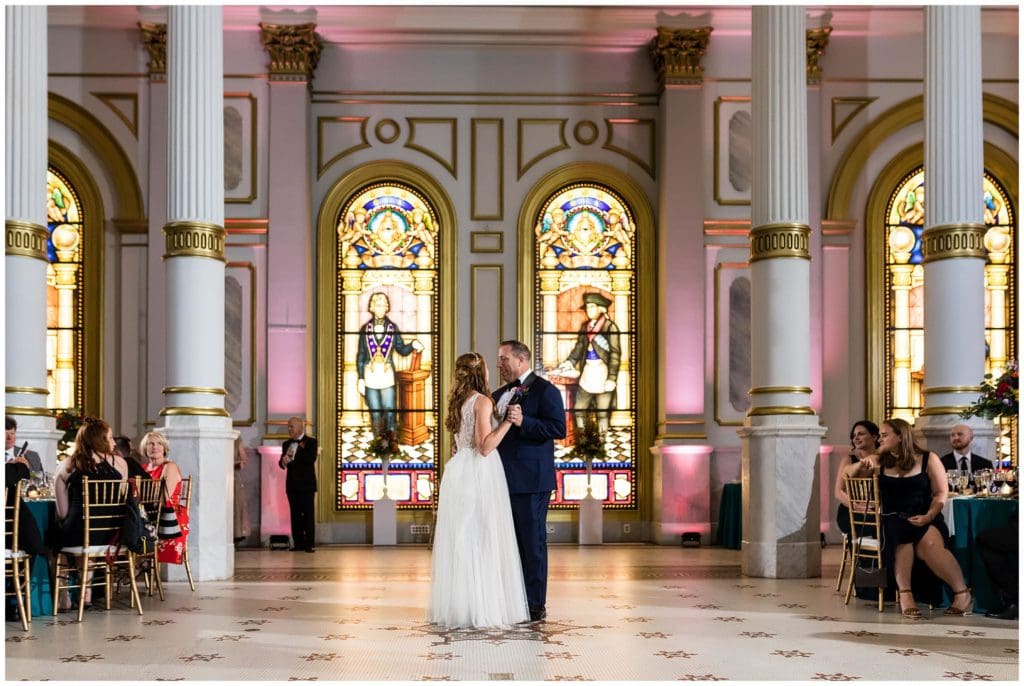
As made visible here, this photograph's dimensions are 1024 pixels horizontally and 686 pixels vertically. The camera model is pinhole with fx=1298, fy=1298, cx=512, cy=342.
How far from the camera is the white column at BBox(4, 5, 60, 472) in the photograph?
9.57 meters

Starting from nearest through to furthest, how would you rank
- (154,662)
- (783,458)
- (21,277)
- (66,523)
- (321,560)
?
(154,662) < (66,523) < (21,277) < (783,458) < (321,560)

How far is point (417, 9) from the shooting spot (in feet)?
48.4

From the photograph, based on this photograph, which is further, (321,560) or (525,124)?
(525,124)

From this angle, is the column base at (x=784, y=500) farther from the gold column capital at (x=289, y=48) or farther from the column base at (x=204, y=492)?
the gold column capital at (x=289, y=48)

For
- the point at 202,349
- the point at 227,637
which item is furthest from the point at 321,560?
the point at 227,637

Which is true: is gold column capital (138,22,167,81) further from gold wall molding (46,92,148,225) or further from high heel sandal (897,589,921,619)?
high heel sandal (897,589,921,619)

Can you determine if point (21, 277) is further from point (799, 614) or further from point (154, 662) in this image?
point (799, 614)

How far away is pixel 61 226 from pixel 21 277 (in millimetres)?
5475

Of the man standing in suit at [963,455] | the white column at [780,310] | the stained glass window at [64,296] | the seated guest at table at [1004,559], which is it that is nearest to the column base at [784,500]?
the white column at [780,310]

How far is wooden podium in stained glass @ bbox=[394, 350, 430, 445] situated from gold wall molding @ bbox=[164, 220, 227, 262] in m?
5.17

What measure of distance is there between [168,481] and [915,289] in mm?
9505

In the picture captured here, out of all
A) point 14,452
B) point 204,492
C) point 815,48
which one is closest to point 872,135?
point 815,48

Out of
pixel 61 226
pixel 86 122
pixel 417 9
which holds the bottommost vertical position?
pixel 61 226

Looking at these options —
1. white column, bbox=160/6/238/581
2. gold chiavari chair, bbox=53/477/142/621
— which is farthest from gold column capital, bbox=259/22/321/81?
gold chiavari chair, bbox=53/477/142/621
